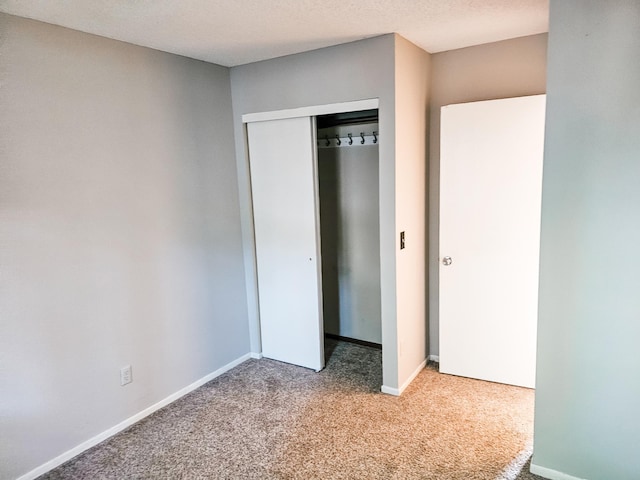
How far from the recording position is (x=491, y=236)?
302 centimetres

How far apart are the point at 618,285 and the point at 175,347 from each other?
107 inches

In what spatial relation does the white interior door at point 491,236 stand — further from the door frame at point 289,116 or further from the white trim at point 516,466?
the white trim at point 516,466

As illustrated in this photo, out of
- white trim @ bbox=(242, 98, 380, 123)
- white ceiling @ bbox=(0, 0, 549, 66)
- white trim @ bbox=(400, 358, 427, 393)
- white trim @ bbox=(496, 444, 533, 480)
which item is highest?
white ceiling @ bbox=(0, 0, 549, 66)

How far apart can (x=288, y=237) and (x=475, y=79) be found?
183 cm

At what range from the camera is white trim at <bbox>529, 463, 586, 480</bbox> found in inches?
83.3

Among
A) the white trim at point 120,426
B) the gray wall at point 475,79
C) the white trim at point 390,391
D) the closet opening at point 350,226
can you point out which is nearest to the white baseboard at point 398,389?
the white trim at point 390,391

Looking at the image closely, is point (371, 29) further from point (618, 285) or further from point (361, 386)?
point (361, 386)

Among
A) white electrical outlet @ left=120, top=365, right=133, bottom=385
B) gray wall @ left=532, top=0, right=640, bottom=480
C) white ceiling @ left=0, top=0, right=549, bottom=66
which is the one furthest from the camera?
white electrical outlet @ left=120, top=365, right=133, bottom=385

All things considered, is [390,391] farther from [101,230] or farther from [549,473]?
[101,230]

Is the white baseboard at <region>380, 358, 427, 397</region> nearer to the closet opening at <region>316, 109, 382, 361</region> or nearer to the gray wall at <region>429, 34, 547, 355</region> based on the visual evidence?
the gray wall at <region>429, 34, 547, 355</region>

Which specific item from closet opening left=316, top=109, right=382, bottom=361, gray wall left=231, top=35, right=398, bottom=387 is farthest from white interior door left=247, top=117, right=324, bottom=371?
closet opening left=316, top=109, right=382, bottom=361

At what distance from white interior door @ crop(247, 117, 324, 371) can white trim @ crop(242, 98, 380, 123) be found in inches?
1.9

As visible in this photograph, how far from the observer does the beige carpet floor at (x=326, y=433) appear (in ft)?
7.58

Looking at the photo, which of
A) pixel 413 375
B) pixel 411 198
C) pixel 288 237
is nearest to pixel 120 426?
pixel 288 237
